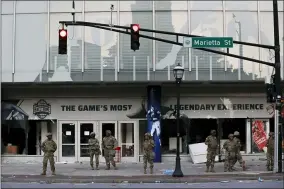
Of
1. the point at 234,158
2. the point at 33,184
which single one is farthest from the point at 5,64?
the point at 234,158

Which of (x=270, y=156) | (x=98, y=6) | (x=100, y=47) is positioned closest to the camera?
(x=270, y=156)

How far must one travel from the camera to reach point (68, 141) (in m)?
24.0

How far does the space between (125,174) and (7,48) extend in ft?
32.0

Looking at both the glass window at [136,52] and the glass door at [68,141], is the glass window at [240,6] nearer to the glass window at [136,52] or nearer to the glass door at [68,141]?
the glass window at [136,52]

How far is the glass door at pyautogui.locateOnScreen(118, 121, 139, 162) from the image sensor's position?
23.7 m

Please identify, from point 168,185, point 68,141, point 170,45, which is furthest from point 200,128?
point 168,185

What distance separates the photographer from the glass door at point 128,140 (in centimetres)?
2370

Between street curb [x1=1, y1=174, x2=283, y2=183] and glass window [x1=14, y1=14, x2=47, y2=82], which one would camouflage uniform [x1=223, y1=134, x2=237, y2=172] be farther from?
glass window [x1=14, y1=14, x2=47, y2=82]

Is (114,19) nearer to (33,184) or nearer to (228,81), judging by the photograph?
A: (228,81)

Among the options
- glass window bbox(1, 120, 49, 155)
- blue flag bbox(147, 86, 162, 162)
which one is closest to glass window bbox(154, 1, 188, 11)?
blue flag bbox(147, 86, 162, 162)

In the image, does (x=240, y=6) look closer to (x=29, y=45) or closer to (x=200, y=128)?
(x=200, y=128)

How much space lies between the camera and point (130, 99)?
23.9 metres

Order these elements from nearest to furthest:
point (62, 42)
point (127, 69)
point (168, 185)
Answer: point (168, 185) < point (62, 42) < point (127, 69)

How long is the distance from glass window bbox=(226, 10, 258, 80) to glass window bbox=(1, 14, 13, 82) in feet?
36.0
